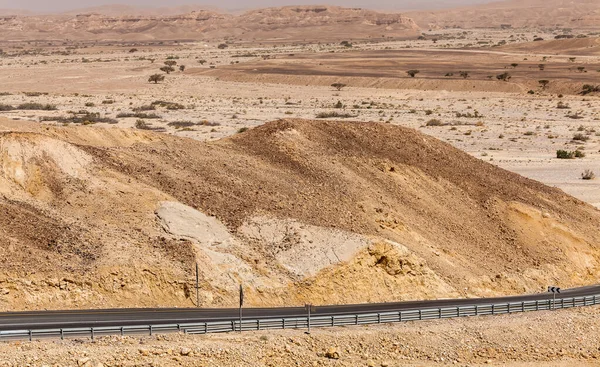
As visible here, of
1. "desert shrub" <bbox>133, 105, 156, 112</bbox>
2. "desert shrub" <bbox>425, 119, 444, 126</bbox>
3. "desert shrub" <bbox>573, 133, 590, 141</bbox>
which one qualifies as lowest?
"desert shrub" <bbox>573, 133, 590, 141</bbox>

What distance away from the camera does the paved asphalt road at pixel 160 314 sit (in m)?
26.6

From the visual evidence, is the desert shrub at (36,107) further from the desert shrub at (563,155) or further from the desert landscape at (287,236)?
the desert shrub at (563,155)

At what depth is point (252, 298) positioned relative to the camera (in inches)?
1254

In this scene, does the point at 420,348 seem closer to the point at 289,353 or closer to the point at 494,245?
the point at 289,353

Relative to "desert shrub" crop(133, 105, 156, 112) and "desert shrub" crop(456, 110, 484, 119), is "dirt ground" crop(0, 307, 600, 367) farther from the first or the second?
"desert shrub" crop(133, 105, 156, 112)

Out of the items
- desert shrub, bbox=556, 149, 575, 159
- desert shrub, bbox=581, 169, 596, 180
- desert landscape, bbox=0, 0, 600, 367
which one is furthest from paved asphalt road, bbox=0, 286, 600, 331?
desert shrub, bbox=556, 149, 575, 159

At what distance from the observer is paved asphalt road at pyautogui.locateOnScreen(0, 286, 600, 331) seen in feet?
87.4

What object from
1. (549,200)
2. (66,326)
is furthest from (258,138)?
(66,326)

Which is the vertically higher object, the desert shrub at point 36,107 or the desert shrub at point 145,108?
the desert shrub at point 36,107

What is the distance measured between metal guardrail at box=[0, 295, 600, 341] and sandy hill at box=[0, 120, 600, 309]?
3.02m

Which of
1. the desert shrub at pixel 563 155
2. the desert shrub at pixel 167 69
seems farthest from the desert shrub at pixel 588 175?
the desert shrub at pixel 167 69

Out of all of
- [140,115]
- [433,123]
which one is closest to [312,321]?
[433,123]

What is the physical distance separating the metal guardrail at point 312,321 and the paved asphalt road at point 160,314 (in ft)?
2.10

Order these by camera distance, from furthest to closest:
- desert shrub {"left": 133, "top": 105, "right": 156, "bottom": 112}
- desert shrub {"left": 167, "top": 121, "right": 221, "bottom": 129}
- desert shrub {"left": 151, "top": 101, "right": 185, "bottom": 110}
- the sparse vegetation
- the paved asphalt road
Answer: the sparse vegetation → desert shrub {"left": 151, "top": 101, "right": 185, "bottom": 110} → desert shrub {"left": 133, "top": 105, "right": 156, "bottom": 112} → desert shrub {"left": 167, "top": 121, "right": 221, "bottom": 129} → the paved asphalt road
